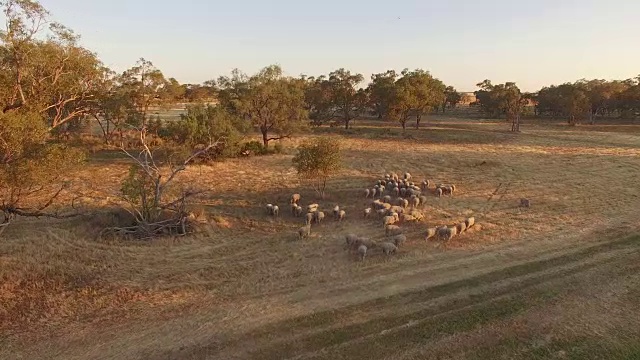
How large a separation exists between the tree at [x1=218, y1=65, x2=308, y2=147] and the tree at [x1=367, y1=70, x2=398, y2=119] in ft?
Result: 51.4

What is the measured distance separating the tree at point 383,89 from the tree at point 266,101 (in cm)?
1567

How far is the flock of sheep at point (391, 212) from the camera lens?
16.4 metres

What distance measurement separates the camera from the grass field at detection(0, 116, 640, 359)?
10312 millimetres

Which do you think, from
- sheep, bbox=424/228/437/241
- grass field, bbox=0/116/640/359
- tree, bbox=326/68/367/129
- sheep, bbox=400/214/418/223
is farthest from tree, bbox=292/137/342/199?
tree, bbox=326/68/367/129

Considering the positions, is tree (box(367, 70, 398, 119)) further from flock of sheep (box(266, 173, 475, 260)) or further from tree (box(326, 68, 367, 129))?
flock of sheep (box(266, 173, 475, 260))

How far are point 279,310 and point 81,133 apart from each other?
3532cm

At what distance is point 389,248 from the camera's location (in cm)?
1573

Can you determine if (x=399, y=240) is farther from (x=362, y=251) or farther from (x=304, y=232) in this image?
(x=304, y=232)

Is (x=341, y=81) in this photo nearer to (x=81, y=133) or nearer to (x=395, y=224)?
(x=81, y=133)

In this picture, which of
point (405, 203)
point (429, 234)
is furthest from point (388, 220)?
point (405, 203)

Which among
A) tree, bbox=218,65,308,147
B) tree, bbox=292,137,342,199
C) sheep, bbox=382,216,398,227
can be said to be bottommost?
sheep, bbox=382,216,398,227

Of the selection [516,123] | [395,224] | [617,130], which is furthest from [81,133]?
[617,130]

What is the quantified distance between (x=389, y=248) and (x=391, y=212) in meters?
3.91

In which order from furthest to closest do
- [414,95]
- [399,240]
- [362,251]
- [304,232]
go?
[414,95] → [304,232] → [399,240] → [362,251]
